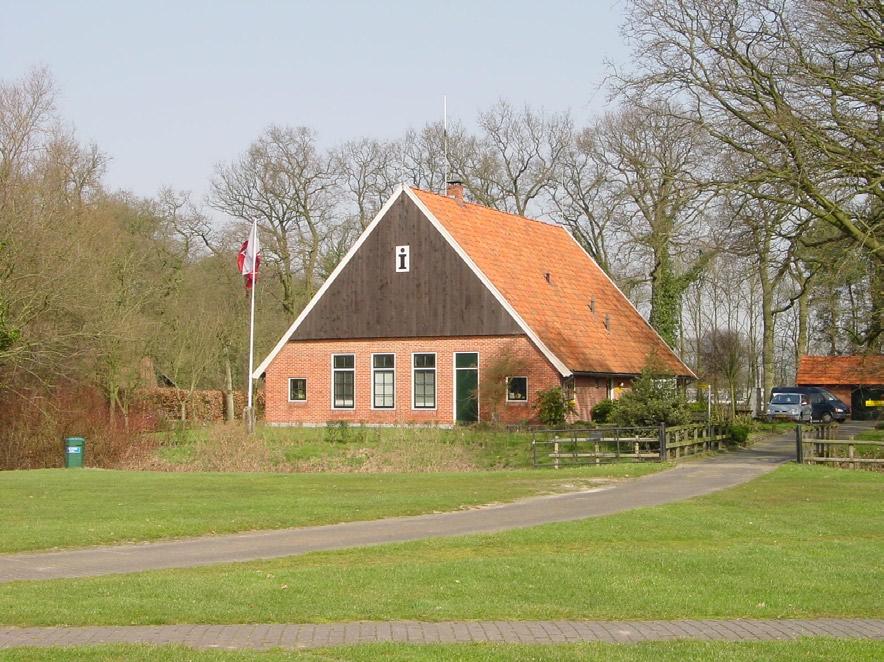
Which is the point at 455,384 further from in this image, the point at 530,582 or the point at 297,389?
the point at 530,582

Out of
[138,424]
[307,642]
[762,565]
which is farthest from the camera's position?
[138,424]

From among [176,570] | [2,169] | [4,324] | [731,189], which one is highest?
[2,169]

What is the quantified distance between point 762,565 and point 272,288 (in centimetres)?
5303

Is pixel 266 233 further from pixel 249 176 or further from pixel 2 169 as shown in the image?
pixel 2 169

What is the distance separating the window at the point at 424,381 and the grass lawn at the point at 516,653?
3309 centimetres

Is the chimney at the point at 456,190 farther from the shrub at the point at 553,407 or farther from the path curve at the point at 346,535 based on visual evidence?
the path curve at the point at 346,535

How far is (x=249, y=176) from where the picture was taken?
63.1 meters

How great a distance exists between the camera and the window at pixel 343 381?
144 feet

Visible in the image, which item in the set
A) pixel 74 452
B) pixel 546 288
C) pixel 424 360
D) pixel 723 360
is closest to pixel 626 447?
pixel 424 360

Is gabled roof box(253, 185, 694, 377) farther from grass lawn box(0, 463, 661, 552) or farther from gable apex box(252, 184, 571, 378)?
grass lawn box(0, 463, 661, 552)

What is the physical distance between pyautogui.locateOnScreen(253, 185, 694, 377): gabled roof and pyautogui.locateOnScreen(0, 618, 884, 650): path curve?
2849 centimetres

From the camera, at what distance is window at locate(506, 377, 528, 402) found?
40188 mm

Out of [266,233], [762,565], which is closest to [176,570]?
[762,565]

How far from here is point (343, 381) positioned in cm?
4400
